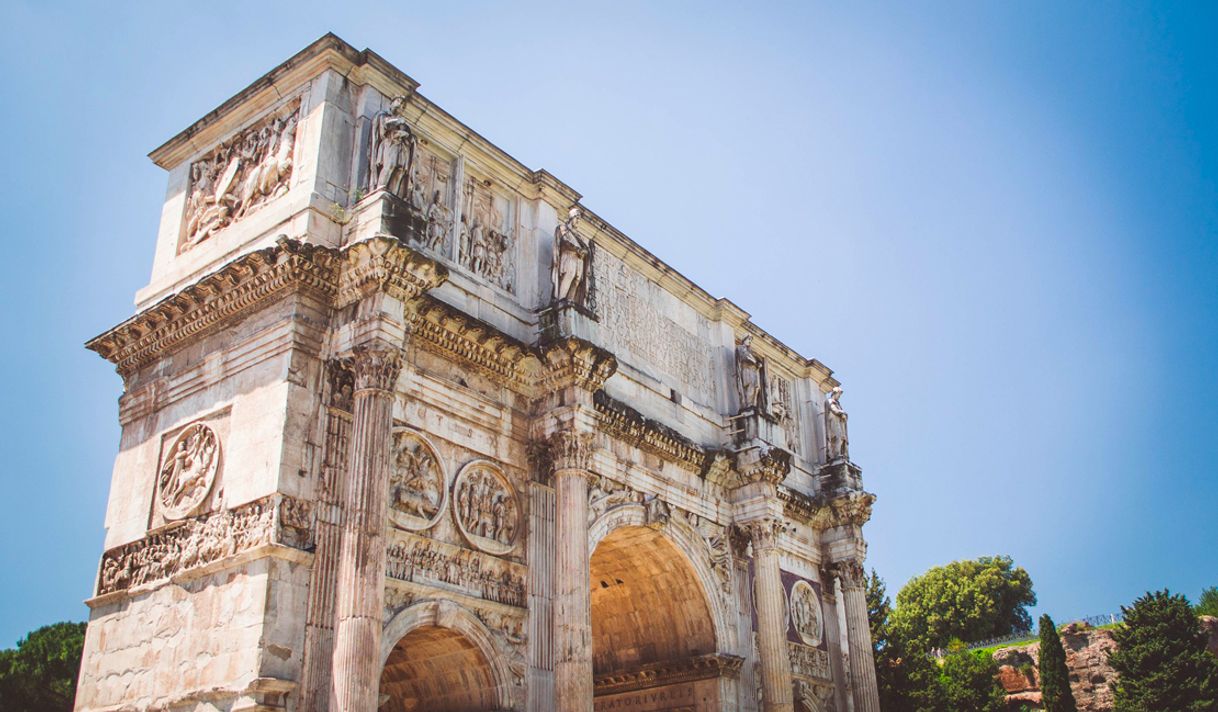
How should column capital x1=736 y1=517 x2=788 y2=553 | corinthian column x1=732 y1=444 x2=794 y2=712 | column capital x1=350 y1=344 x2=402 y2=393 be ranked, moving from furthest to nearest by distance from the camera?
column capital x1=736 y1=517 x2=788 y2=553 < corinthian column x1=732 y1=444 x2=794 y2=712 < column capital x1=350 y1=344 x2=402 y2=393

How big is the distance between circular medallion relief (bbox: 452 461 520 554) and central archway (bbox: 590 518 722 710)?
310 cm

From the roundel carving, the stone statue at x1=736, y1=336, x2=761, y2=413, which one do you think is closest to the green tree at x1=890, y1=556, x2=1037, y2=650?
the stone statue at x1=736, y1=336, x2=761, y2=413

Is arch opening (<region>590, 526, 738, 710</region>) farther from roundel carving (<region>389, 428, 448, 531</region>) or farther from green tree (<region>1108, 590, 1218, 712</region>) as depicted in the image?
green tree (<region>1108, 590, 1218, 712</region>)

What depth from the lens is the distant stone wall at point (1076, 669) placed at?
43469 mm

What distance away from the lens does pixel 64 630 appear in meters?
35.6

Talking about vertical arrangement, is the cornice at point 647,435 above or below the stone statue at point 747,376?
below

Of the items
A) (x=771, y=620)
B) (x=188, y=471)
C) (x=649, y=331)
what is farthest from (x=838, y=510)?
(x=188, y=471)

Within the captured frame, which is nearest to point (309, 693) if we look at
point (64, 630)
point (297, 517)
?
point (297, 517)

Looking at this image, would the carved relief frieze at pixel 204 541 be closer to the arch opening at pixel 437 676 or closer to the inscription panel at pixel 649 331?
the arch opening at pixel 437 676

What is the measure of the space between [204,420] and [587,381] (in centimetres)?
562

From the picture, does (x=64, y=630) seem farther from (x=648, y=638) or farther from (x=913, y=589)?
(x=913, y=589)

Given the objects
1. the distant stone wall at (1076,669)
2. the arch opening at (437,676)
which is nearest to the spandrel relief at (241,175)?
the arch opening at (437,676)

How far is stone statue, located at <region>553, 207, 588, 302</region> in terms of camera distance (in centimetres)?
1747

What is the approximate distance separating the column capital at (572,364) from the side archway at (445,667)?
12.9ft
